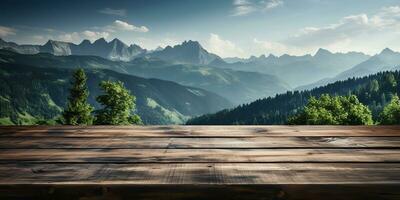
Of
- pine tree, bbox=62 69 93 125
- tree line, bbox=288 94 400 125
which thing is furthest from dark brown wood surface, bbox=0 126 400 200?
pine tree, bbox=62 69 93 125

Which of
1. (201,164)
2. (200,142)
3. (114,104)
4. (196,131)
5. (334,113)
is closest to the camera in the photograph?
(201,164)

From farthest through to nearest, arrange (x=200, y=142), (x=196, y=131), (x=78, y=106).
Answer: (x=78, y=106) < (x=196, y=131) < (x=200, y=142)

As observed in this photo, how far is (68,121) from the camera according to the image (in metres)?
51.6

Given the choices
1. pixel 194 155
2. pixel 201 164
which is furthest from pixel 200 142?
pixel 201 164

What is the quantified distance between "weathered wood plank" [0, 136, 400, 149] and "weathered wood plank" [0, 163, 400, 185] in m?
0.77

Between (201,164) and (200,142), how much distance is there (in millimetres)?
991

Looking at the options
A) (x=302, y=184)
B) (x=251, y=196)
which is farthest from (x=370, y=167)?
(x=251, y=196)

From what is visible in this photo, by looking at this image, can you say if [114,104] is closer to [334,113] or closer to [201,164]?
[334,113]

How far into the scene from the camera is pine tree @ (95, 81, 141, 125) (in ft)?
150

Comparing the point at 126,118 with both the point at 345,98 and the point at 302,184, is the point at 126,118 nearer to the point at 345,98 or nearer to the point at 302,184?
the point at 345,98

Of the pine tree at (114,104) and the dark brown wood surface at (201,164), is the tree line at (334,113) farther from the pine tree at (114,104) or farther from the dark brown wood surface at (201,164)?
the dark brown wood surface at (201,164)

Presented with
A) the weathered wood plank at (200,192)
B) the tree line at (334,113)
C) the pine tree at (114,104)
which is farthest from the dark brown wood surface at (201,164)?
the tree line at (334,113)

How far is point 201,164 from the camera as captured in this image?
8.16 ft

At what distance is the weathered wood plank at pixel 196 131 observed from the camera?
12.9 feet
